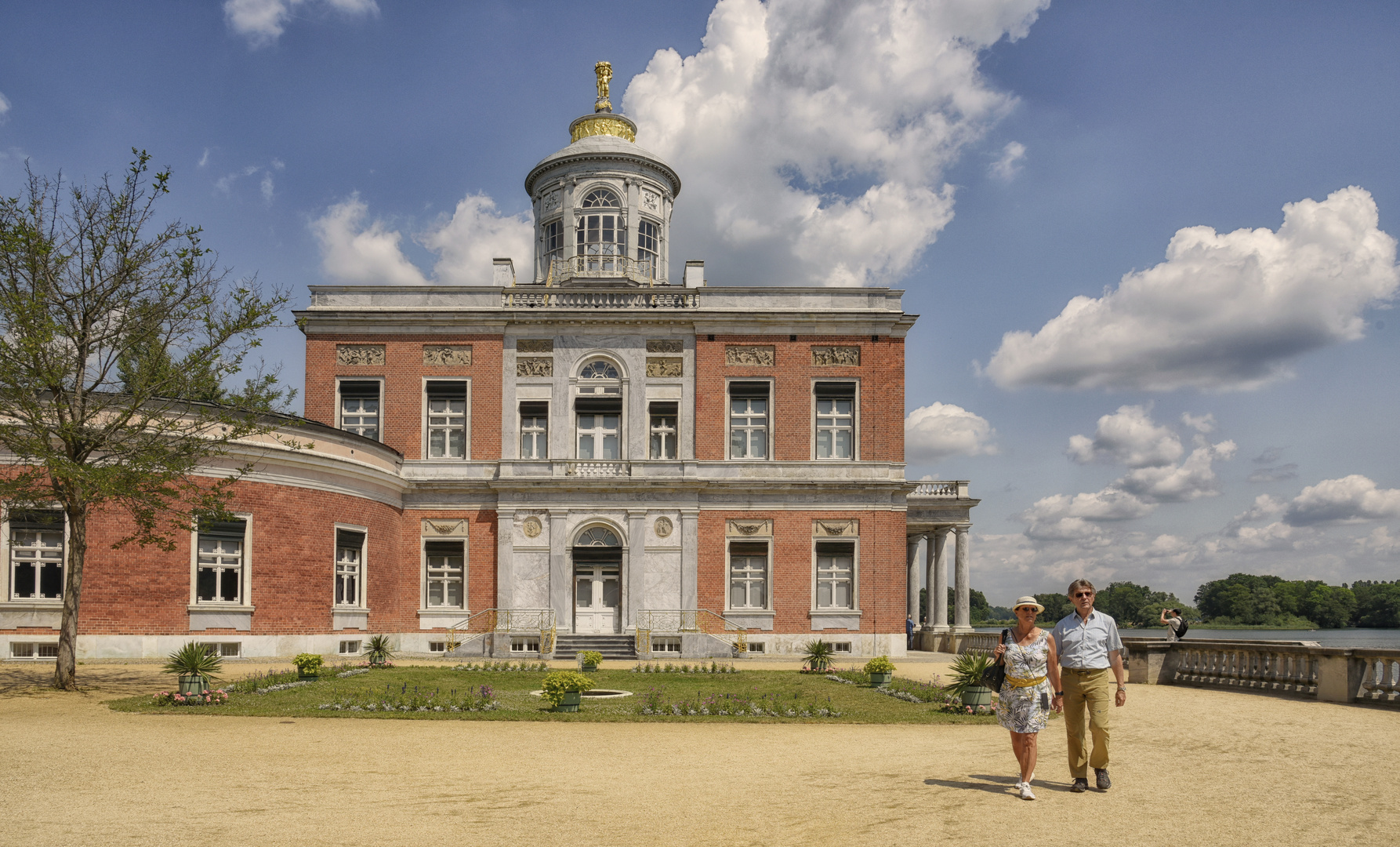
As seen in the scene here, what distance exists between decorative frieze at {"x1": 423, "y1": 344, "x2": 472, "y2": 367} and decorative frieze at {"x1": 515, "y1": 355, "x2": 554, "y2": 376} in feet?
5.43

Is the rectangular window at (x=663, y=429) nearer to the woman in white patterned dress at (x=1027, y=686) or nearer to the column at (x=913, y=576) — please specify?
the column at (x=913, y=576)

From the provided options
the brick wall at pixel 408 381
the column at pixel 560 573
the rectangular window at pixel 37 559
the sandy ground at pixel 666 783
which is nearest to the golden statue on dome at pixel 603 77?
the brick wall at pixel 408 381

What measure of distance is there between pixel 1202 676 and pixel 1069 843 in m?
15.4

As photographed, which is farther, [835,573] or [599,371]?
[599,371]

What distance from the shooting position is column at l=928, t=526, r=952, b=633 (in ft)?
117

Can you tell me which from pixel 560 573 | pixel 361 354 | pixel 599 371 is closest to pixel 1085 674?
pixel 560 573

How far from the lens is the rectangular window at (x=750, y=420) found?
101ft

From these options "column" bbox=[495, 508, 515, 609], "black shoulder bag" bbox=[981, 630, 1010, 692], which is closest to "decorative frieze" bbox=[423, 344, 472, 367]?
"column" bbox=[495, 508, 515, 609]

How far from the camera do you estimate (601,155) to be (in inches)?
1398

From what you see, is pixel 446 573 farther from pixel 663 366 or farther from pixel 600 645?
pixel 663 366

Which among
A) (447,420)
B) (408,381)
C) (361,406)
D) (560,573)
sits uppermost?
(408,381)

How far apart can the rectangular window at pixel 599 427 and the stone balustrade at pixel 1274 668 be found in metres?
16.3

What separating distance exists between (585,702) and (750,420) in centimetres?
1536

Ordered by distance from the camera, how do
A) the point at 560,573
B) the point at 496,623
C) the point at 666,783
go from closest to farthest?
the point at 666,783 < the point at 496,623 < the point at 560,573
